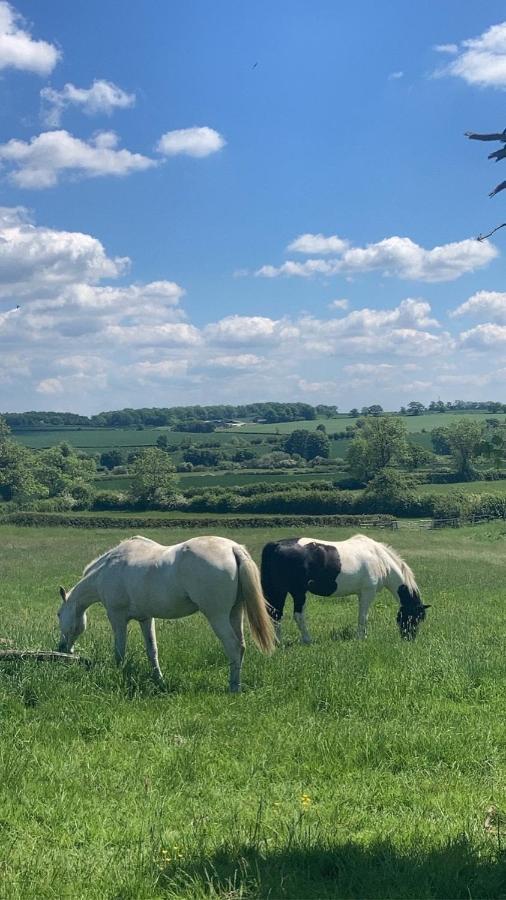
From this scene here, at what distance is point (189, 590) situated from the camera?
8734mm

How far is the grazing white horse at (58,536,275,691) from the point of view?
8.64 m

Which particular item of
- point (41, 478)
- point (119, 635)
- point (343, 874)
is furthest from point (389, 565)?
point (41, 478)

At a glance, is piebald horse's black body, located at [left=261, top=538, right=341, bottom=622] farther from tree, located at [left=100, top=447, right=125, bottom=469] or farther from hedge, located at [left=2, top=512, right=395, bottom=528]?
tree, located at [left=100, top=447, right=125, bottom=469]

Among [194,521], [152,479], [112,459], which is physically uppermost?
[112,459]

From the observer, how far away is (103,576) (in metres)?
9.56

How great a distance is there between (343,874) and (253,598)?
476 centimetres

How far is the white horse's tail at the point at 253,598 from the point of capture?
28.6 ft

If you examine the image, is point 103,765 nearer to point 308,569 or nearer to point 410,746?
point 410,746

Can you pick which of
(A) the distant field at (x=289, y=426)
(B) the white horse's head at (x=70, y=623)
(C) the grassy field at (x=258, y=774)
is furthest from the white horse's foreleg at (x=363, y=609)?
(A) the distant field at (x=289, y=426)

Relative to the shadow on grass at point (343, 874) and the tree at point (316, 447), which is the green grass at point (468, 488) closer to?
the tree at point (316, 447)

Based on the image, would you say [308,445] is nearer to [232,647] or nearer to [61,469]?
[61,469]

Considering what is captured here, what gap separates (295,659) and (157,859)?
5022mm

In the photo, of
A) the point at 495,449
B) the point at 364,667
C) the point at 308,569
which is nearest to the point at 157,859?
the point at 495,449

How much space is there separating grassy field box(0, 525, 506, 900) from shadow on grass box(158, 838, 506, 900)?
0.01m
